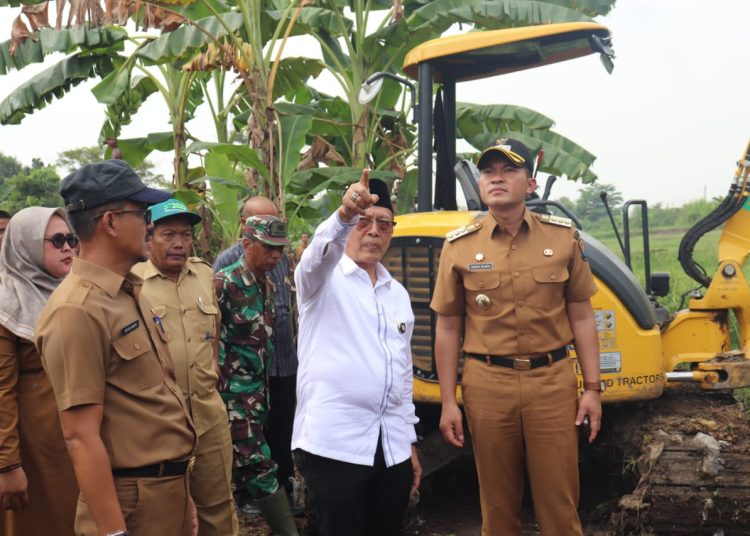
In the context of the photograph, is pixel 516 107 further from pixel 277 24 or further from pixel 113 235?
pixel 113 235

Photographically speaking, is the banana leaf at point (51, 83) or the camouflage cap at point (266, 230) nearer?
the camouflage cap at point (266, 230)

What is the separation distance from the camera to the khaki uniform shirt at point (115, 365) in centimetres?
216

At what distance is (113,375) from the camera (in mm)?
2271

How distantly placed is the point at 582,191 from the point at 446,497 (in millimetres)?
23910

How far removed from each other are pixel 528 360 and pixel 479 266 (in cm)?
44

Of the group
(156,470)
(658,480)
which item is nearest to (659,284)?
(658,480)

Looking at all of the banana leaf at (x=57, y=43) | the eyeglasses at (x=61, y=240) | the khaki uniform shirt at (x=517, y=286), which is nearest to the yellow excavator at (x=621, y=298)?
the khaki uniform shirt at (x=517, y=286)

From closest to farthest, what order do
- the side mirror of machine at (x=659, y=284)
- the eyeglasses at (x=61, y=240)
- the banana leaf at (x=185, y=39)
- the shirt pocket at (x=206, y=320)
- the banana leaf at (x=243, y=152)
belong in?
the eyeglasses at (x=61, y=240), the shirt pocket at (x=206, y=320), the side mirror of machine at (x=659, y=284), the banana leaf at (x=243, y=152), the banana leaf at (x=185, y=39)

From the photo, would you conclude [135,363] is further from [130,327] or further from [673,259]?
[673,259]

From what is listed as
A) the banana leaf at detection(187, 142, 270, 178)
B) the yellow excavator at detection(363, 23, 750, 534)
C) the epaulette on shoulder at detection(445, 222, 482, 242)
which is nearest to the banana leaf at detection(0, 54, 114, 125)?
the banana leaf at detection(187, 142, 270, 178)

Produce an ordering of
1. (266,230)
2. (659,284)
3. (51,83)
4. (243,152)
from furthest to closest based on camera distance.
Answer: (51,83) → (243,152) → (659,284) → (266,230)

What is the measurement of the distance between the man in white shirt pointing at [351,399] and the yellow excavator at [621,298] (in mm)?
1502

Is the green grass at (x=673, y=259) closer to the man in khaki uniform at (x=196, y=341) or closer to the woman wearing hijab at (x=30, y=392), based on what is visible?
the man in khaki uniform at (x=196, y=341)

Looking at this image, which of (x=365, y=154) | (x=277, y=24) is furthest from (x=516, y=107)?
(x=277, y=24)
